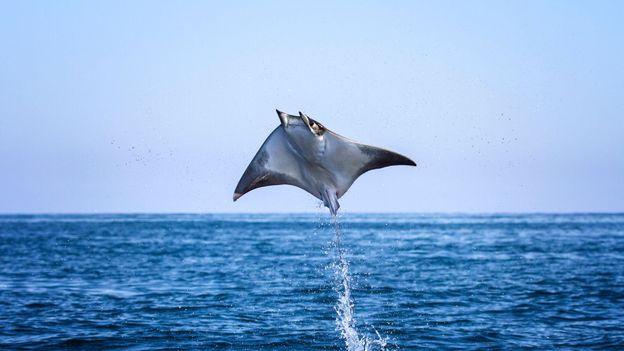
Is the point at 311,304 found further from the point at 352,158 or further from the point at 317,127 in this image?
the point at 317,127

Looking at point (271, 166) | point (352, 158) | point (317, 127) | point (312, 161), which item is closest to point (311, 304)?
point (271, 166)

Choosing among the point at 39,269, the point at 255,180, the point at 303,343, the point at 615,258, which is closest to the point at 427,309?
the point at 303,343

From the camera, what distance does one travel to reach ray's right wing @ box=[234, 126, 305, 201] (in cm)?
1190

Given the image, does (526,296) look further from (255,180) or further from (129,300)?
(255,180)

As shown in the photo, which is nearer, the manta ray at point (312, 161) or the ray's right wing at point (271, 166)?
the manta ray at point (312, 161)

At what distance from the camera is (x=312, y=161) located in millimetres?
11820

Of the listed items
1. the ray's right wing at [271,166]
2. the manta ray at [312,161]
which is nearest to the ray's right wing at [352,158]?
the manta ray at [312,161]

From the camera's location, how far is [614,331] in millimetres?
17297

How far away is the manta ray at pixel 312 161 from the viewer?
11.3 metres

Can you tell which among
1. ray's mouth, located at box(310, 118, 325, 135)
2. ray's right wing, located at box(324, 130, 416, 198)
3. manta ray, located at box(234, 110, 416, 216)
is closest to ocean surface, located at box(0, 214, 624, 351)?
manta ray, located at box(234, 110, 416, 216)

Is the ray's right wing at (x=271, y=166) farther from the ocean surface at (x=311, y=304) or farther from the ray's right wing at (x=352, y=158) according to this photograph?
the ocean surface at (x=311, y=304)

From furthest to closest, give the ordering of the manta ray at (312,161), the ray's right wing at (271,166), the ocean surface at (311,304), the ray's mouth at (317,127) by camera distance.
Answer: the ocean surface at (311,304) → the ray's right wing at (271,166) → the manta ray at (312,161) → the ray's mouth at (317,127)

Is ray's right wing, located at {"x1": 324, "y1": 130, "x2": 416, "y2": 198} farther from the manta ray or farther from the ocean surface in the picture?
the ocean surface

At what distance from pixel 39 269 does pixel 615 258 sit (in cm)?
2612
